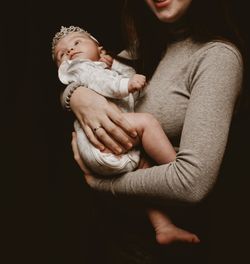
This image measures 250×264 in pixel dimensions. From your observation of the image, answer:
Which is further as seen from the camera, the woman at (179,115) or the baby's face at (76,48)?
the baby's face at (76,48)

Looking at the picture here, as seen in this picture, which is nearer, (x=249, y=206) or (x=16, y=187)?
(x=249, y=206)

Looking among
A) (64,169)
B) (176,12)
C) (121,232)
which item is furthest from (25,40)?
(121,232)

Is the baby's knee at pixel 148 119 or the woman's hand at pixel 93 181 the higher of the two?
the baby's knee at pixel 148 119

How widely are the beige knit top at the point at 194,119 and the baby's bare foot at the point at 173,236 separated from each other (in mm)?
153

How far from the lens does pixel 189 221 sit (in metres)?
1.35

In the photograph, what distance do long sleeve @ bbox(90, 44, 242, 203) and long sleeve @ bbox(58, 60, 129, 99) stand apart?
27 centimetres

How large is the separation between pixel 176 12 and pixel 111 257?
0.98 metres

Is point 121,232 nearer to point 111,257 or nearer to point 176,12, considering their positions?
point 111,257

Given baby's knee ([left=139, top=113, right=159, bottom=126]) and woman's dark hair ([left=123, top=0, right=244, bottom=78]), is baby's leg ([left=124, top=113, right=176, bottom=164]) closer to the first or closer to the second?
baby's knee ([left=139, top=113, right=159, bottom=126])

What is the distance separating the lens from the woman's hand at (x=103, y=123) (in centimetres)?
134

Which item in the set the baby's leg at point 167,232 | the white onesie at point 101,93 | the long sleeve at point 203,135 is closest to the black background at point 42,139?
the white onesie at point 101,93

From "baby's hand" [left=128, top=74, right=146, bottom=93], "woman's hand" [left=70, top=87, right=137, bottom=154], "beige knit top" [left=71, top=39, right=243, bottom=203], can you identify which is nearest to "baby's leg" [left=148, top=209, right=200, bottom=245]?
"beige knit top" [left=71, top=39, right=243, bottom=203]

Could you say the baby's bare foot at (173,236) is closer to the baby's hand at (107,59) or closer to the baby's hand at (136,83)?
the baby's hand at (136,83)

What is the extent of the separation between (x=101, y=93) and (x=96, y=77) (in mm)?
64
